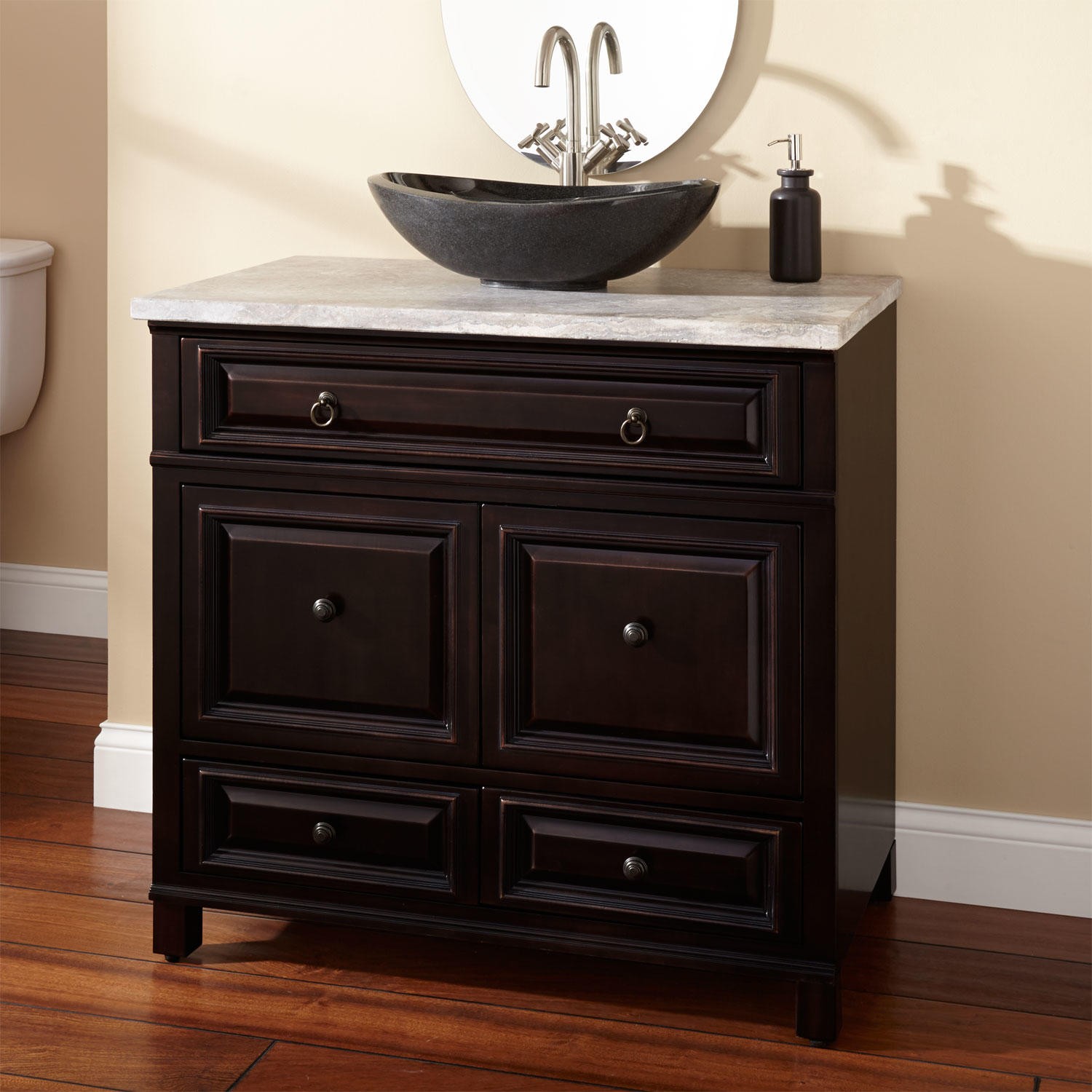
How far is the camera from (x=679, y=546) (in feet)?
5.95

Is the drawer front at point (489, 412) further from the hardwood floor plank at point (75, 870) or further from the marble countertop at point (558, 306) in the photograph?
the hardwood floor plank at point (75, 870)

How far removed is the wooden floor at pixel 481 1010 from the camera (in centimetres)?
183

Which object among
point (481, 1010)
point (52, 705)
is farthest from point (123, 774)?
point (481, 1010)

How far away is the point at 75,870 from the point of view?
7.81 feet

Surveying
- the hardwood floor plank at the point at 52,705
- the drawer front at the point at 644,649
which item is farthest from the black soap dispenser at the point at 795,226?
the hardwood floor plank at the point at 52,705

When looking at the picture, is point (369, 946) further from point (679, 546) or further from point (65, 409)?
point (65, 409)

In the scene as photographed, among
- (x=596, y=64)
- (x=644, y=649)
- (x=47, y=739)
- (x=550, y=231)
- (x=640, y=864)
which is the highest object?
(x=596, y=64)

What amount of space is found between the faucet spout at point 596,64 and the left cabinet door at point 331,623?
26.2 inches

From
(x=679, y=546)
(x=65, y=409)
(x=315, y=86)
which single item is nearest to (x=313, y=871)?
(x=679, y=546)

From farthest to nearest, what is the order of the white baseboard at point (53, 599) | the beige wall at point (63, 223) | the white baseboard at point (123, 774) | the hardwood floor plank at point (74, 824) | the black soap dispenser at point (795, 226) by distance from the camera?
the white baseboard at point (53, 599) < the beige wall at point (63, 223) < the white baseboard at point (123, 774) < the hardwood floor plank at point (74, 824) < the black soap dispenser at point (795, 226)

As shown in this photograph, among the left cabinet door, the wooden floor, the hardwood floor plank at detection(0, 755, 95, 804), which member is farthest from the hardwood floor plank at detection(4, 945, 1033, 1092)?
the hardwood floor plank at detection(0, 755, 95, 804)

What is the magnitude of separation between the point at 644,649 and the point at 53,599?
6.78ft

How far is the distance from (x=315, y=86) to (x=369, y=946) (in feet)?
4.31

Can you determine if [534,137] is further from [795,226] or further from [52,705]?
[52,705]
